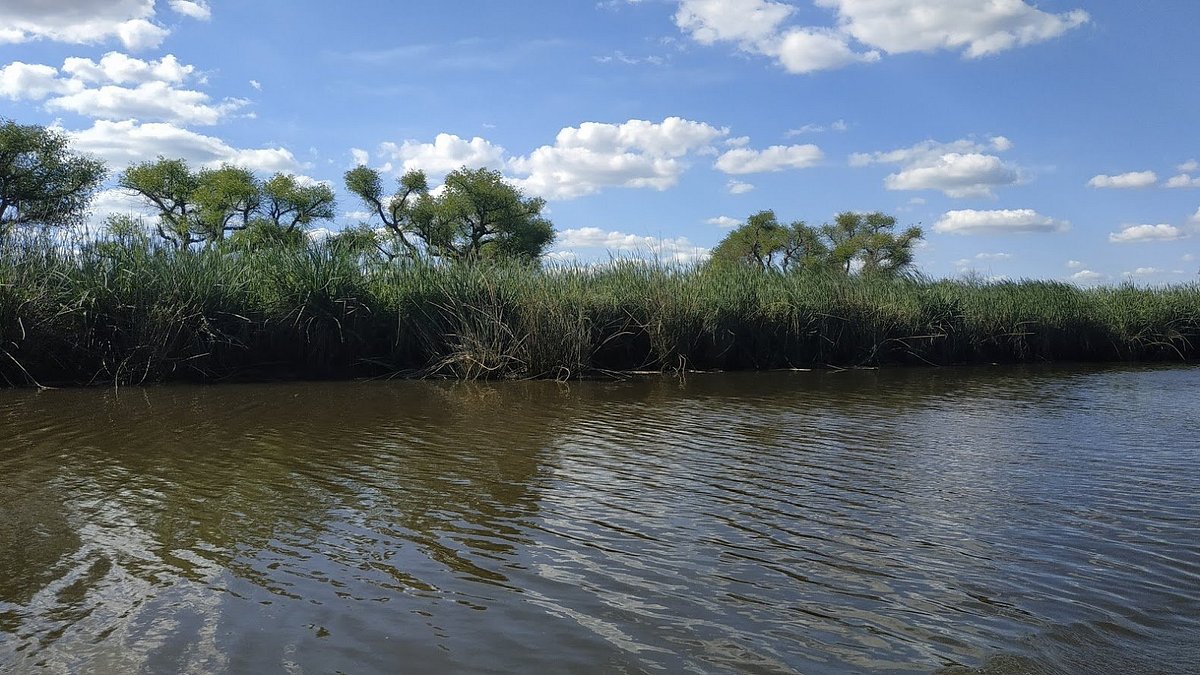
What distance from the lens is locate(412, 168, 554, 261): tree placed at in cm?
6256

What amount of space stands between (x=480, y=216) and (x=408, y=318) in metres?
53.1

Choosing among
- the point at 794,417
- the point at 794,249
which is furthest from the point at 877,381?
the point at 794,249

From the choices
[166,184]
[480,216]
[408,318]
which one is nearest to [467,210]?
[480,216]

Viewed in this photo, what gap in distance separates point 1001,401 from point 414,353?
755 centimetres

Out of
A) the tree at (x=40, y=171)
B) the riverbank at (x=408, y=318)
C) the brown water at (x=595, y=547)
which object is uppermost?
the tree at (x=40, y=171)

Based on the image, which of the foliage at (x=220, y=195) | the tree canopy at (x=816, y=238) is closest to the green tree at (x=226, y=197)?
the foliage at (x=220, y=195)

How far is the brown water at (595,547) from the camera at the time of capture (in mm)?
2369

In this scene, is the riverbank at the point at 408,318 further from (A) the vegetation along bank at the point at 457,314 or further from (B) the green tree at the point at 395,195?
(B) the green tree at the point at 395,195

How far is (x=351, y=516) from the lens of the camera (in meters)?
3.83

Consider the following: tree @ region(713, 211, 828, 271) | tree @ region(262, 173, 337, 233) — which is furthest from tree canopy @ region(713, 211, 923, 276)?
tree @ region(262, 173, 337, 233)

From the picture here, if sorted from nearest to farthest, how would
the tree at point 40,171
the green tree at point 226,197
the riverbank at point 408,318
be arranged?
the riverbank at point 408,318, the tree at point 40,171, the green tree at point 226,197

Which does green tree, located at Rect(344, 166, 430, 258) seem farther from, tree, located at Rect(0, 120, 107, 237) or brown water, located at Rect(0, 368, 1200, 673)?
brown water, located at Rect(0, 368, 1200, 673)

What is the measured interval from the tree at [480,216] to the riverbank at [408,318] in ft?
160

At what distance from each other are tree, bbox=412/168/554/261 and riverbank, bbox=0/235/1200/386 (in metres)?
48.6
